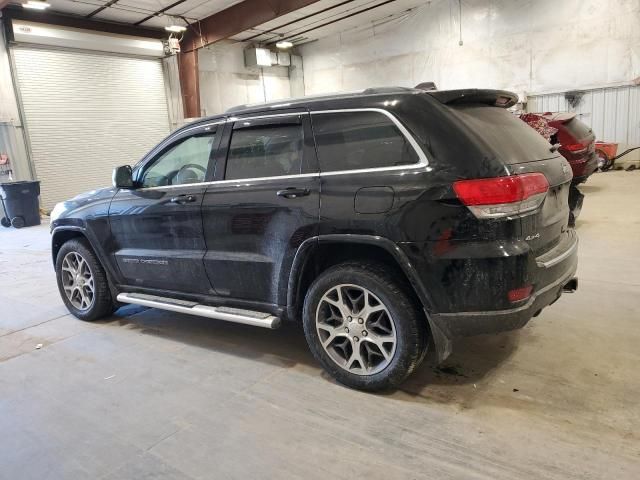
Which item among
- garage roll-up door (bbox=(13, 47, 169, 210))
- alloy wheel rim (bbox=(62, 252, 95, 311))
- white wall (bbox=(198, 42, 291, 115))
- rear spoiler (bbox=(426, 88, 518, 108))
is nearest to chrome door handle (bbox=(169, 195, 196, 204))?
alloy wheel rim (bbox=(62, 252, 95, 311))

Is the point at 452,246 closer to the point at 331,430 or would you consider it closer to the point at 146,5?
the point at 331,430

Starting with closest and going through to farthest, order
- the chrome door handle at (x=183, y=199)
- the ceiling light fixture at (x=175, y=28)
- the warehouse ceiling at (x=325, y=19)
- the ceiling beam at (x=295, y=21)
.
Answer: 1. the chrome door handle at (x=183, y=199)
2. the ceiling light fixture at (x=175, y=28)
3. the ceiling beam at (x=295, y=21)
4. the warehouse ceiling at (x=325, y=19)

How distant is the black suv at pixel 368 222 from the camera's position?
7.95ft

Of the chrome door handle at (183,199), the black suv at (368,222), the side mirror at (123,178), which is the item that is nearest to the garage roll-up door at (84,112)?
the side mirror at (123,178)

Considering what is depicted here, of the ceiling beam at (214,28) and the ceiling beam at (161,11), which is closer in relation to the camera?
the ceiling beam at (161,11)

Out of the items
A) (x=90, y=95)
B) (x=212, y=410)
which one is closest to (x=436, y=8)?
(x=90, y=95)

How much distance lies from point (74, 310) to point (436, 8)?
14213mm

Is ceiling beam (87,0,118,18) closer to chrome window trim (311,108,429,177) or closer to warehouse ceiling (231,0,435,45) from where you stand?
warehouse ceiling (231,0,435,45)

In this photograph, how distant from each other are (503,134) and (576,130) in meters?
5.70

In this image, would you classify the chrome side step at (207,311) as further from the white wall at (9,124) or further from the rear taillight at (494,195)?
the white wall at (9,124)

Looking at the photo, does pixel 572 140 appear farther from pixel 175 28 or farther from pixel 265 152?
pixel 175 28

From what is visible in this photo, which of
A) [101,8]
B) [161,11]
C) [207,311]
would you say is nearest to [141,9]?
[161,11]

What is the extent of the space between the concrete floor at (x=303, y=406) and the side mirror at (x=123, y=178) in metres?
1.26

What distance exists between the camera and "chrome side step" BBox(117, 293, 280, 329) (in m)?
3.13
